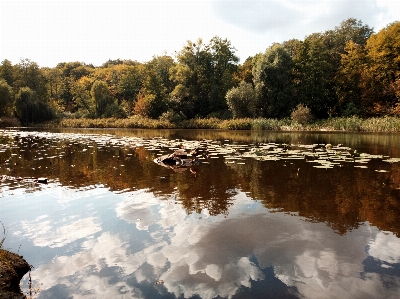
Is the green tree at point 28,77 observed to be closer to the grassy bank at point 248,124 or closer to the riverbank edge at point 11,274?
the grassy bank at point 248,124

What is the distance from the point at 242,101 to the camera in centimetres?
4472

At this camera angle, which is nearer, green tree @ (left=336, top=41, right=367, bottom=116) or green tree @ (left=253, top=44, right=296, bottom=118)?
green tree @ (left=253, top=44, right=296, bottom=118)

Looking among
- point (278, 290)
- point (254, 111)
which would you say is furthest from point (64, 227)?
point (254, 111)

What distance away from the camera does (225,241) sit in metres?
Result: 4.99

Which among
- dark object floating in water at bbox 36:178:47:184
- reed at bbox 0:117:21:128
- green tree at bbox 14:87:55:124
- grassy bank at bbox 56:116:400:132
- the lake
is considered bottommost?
the lake

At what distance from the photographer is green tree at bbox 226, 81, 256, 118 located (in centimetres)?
4472

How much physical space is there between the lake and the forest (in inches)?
1324

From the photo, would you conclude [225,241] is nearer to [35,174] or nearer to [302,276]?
[302,276]

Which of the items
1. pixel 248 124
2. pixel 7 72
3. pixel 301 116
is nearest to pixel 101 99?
pixel 7 72

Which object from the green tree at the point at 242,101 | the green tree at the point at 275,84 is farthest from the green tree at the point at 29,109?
the green tree at the point at 275,84

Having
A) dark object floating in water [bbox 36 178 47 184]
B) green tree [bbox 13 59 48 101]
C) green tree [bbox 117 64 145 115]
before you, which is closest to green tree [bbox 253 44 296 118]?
green tree [bbox 117 64 145 115]

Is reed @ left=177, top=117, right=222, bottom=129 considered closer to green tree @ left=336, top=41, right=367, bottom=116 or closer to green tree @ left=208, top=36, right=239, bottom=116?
green tree @ left=208, top=36, right=239, bottom=116

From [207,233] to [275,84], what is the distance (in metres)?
44.5

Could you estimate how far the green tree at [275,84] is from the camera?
45781mm
